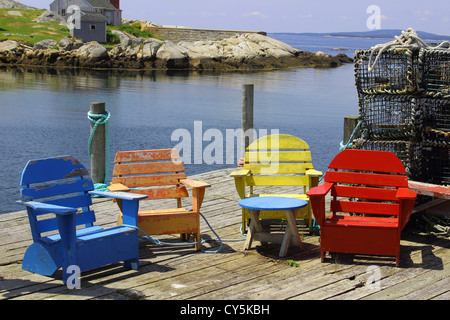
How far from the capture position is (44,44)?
56094 mm

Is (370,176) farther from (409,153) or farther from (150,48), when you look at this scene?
(150,48)

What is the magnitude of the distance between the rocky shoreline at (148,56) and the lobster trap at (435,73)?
4849cm

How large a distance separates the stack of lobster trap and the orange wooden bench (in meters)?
2.00

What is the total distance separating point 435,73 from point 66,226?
13.1 ft

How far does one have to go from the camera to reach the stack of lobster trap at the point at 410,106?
6.20m

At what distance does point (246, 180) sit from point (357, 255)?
153 centimetres

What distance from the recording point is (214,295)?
4.66 m

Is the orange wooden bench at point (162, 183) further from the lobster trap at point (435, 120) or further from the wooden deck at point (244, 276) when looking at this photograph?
the lobster trap at point (435, 120)

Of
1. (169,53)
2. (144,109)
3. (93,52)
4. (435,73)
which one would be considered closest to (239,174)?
(435,73)

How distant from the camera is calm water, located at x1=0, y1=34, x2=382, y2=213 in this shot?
66.2 ft
